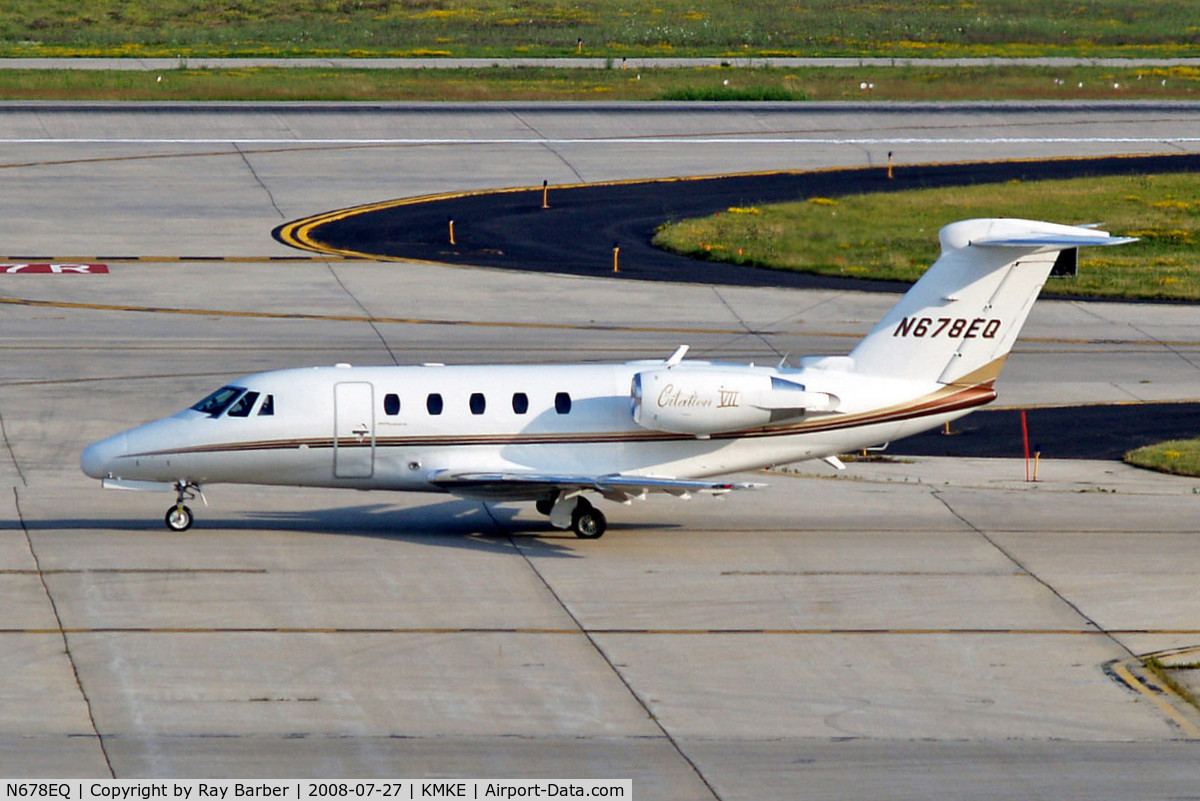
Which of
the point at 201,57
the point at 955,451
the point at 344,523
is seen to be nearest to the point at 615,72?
the point at 201,57

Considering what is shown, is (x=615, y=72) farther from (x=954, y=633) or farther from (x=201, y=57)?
(x=954, y=633)

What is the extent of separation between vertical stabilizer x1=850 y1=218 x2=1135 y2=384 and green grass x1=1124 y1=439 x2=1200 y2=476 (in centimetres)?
769

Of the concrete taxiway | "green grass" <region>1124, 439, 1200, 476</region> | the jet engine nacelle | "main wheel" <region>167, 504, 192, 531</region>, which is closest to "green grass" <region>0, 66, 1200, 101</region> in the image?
the concrete taxiway

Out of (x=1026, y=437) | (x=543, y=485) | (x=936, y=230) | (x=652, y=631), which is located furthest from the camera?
(x=936, y=230)

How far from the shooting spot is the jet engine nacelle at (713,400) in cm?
2777

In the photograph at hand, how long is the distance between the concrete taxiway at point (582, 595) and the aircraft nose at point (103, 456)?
3.77 feet

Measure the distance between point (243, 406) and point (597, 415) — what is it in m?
5.75

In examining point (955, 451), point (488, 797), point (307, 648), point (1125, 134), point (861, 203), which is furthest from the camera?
point (1125, 134)

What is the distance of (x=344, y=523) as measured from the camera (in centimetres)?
2953

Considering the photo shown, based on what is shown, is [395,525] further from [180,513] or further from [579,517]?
[180,513]

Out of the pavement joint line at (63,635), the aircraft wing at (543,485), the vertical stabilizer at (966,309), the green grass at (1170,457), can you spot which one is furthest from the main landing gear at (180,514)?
the green grass at (1170,457)

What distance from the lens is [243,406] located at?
28000mm

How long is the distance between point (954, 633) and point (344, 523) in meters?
10.9

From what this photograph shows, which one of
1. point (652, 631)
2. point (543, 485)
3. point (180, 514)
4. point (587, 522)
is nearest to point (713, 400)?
point (587, 522)
